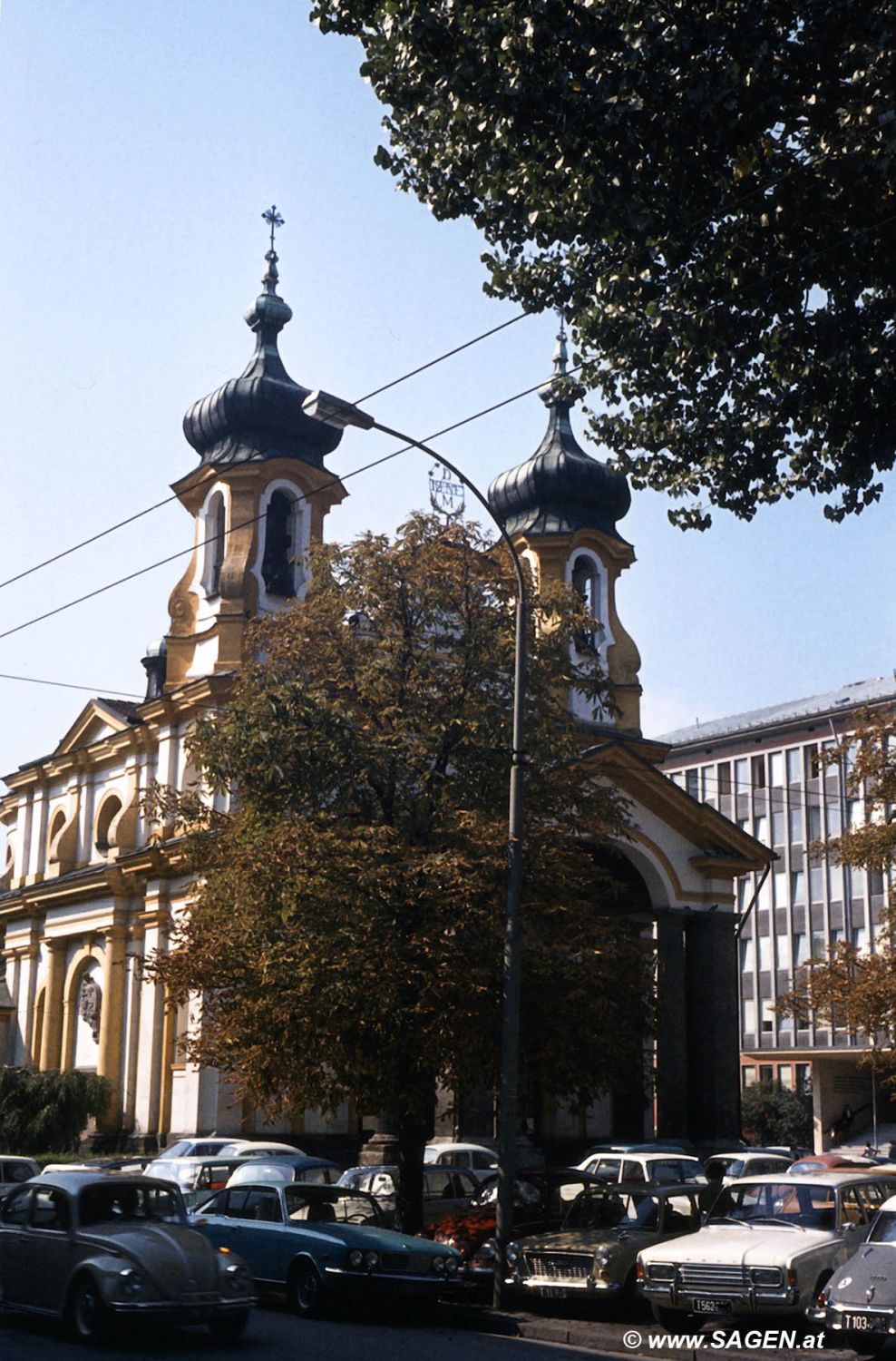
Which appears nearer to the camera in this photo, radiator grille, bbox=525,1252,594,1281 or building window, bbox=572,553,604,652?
radiator grille, bbox=525,1252,594,1281

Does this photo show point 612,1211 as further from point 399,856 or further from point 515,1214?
point 399,856

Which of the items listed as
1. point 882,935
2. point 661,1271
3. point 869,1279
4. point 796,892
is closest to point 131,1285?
point 661,1271

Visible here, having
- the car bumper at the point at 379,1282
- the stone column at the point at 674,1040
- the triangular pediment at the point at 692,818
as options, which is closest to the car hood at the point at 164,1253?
the car bumper at the point at 379,1282

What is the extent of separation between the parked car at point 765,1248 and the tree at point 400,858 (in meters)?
3.67

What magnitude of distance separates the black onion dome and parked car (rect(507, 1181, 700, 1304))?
1073 inches

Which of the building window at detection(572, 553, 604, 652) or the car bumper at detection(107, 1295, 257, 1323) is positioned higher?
the building window at detection(572, 553, 604, 652)

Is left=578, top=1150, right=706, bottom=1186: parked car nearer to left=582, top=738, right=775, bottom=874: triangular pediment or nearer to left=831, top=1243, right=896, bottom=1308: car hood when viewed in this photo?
left=831, top=1243, right=896, bottom=1308: car hood

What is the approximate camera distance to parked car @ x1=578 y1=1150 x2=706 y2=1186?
2192 cm

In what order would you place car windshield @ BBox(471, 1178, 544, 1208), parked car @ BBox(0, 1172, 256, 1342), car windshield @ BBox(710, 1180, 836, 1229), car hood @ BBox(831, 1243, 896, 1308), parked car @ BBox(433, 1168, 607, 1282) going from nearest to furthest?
car hood @ BBox(831, 1243, 896, 1308)
parked car @ BBox(0, 1172, 256, 1342)
car windshield @ BBox(710, 1180, 836, 1229)
parked car @ BBox(433, 1168, 607, 1282)
car windshield @ BBox(471, 1178, 544, 1208)

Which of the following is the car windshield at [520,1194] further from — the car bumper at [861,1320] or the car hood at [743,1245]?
the car bumper at [861,1320]

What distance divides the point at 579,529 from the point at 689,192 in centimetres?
3183

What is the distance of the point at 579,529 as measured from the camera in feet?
155

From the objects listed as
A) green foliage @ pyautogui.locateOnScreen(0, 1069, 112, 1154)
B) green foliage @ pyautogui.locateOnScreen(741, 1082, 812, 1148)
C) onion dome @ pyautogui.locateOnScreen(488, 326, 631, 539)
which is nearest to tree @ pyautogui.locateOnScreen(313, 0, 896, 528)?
green foliage @ pyautogui.locateOnScreen(0, 1069, 112, 1154)

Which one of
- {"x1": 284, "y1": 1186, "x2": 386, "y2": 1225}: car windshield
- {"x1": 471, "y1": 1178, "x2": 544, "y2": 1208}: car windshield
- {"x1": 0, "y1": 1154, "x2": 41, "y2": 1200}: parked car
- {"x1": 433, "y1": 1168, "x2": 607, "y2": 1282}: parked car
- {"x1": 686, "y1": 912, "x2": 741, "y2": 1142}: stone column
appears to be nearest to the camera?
{"x1": 284, "y1": 1186, "x2": 386, "y2": 1225}: car windshield
